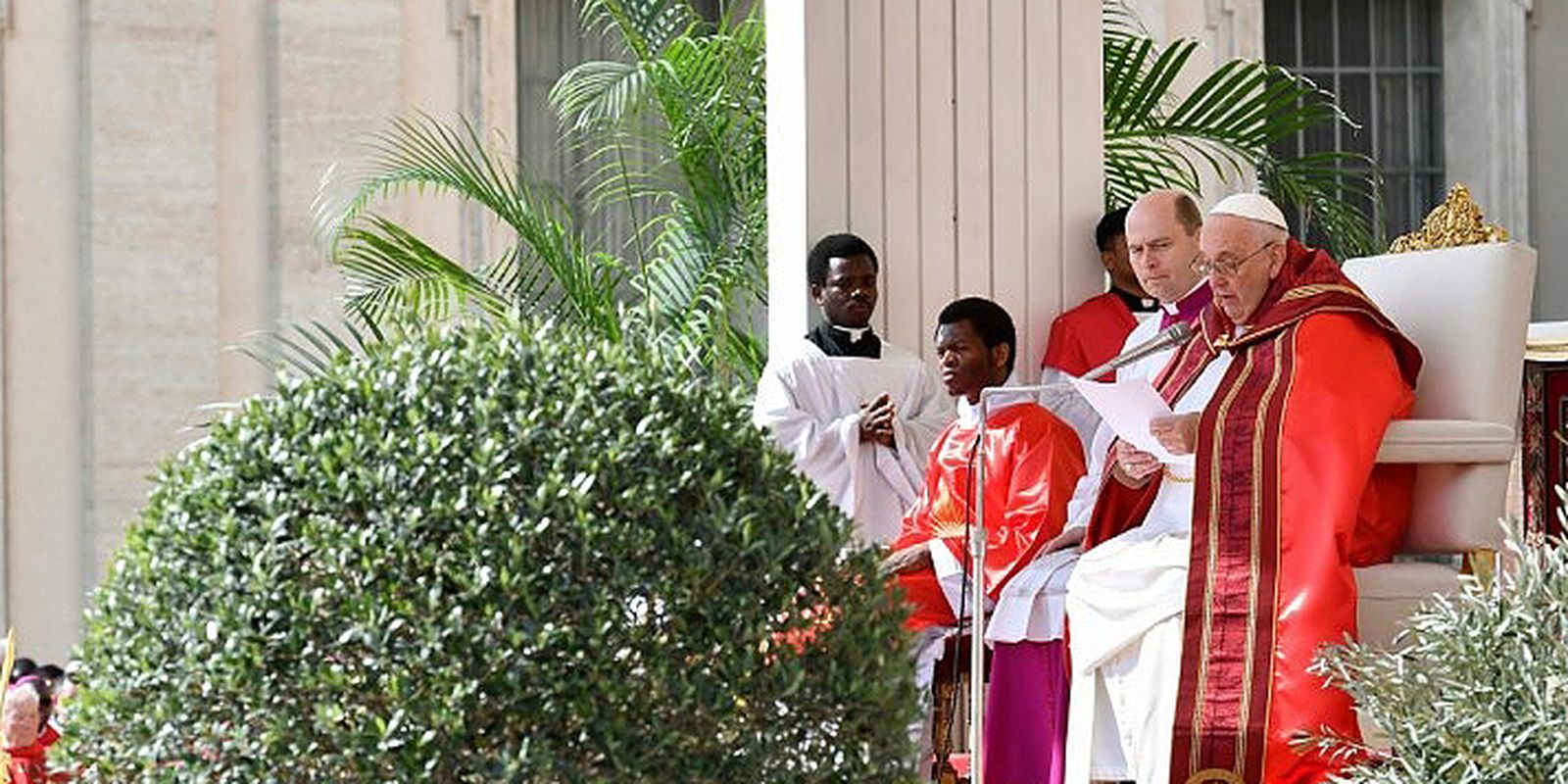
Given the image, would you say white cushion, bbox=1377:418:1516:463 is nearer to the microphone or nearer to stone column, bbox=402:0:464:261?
the microphone

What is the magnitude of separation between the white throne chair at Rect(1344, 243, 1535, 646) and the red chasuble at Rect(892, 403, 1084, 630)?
39.7 inches

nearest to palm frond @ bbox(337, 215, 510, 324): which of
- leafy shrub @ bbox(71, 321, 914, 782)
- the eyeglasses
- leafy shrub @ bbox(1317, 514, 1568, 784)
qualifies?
the eyeglasses

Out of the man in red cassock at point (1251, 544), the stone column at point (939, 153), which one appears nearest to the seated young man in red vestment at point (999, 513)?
the man in red cassock at point (1251, 544)

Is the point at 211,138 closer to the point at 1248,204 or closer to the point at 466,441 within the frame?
the point at 1248,204

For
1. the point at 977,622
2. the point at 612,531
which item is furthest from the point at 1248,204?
the point at 612,531

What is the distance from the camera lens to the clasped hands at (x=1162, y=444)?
23.9 feet

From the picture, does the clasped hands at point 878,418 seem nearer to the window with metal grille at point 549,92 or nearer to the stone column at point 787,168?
the stone column at point 787,168

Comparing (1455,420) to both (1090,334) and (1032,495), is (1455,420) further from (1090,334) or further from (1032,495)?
(1090,334)

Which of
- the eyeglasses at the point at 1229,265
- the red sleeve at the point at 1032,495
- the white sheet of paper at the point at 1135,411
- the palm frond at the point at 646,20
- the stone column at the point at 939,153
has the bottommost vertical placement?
the red sleeve at the point at 1032,495

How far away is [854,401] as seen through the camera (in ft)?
29.8

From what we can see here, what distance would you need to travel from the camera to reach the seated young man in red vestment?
773 cm

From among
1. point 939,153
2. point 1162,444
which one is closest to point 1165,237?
point 1162,444

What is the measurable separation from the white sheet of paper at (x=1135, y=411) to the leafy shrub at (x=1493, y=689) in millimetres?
2280

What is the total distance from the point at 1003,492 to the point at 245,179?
7660 mm
